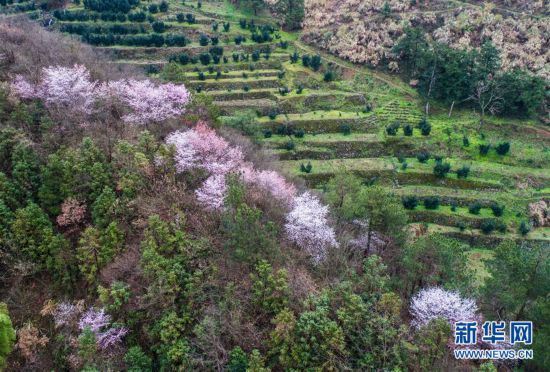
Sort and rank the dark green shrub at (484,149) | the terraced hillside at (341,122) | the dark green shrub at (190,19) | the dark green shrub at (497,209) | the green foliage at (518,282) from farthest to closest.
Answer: the dark green shrub at (190,19), the dark green shrub at (484,149), the terraced hillside at (341,122), the dark green shrub at (497,209), the green foliage at (518,282)

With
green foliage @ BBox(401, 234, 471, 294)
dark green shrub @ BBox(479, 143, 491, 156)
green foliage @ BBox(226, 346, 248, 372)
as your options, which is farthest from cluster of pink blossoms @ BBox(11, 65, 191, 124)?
dark green shrub @ BBox(479, 143, 491, 156)

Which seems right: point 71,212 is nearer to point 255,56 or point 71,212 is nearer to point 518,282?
point 518,282

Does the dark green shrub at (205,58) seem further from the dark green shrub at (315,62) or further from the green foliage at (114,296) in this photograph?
the green foliage at (114,296)

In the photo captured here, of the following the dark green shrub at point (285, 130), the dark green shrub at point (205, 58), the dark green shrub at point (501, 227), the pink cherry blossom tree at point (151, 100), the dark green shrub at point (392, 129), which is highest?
the dark green shrub at point (205, 58)

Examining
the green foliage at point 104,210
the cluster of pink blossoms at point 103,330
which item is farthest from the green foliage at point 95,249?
the cluster of pink blossoms at point 103,330

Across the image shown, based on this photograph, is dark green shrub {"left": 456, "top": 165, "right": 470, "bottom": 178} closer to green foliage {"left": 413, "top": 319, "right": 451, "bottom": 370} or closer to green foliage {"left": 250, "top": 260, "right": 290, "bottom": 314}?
green foliage {"left": 413, "top": 319, "right": 451, "bottom": 370}

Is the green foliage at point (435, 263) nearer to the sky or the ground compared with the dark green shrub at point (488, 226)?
nearer to the sky
